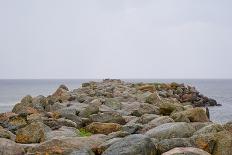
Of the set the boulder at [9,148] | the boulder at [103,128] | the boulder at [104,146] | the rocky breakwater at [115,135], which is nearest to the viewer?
the rocky breakwater at [115,135]

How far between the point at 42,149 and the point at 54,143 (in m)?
0.31

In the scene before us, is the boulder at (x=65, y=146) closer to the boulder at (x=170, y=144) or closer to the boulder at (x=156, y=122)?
the boulder at (x=170, y=144)

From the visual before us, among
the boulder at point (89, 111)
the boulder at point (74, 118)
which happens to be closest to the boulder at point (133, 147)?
the boulder at point (74, 118)

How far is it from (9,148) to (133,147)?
105 inches

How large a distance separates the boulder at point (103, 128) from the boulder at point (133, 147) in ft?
12.1

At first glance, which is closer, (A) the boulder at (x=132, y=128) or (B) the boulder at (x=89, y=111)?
(A) the boulder at (x=132, y=128)

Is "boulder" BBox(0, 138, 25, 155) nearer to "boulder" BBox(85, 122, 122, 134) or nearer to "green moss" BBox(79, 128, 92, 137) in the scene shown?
"green moss" BBox(79, 128, 92, 137)

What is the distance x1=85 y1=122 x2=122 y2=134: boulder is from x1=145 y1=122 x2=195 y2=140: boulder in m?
2.27

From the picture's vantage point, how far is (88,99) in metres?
22.3

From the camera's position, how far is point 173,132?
10.1 meters

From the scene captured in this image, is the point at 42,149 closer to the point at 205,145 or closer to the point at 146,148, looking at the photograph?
the point at 146,148

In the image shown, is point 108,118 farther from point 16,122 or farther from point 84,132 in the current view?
point 16,122

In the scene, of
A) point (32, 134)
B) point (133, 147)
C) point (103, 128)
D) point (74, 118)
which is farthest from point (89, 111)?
point (133, 147)

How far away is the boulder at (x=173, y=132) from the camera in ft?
33.1
